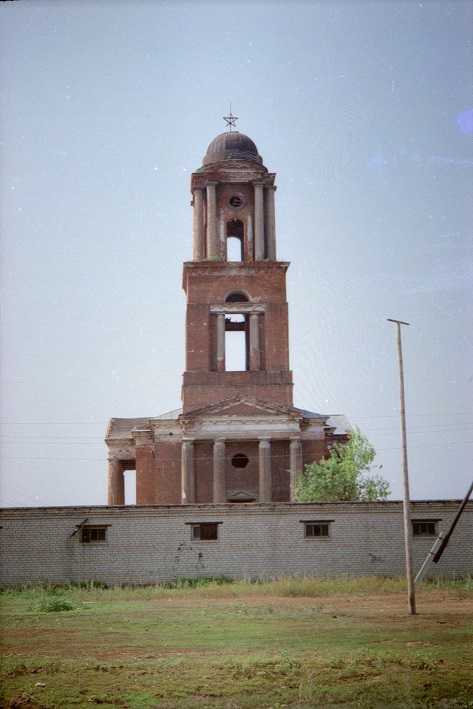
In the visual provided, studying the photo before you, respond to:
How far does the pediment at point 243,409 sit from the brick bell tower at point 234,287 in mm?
1048

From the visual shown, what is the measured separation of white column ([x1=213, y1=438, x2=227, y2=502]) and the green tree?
339 cm

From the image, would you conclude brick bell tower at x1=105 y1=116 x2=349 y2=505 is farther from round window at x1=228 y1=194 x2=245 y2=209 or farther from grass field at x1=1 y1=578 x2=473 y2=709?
grass field at x1=1 y1=578 x2=473 y2=709

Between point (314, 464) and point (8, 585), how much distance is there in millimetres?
15999

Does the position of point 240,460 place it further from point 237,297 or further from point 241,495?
point 237,297

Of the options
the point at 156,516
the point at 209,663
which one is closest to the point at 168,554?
the point at 156,516

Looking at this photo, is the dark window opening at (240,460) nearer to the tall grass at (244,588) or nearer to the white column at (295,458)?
the white column at (295,458)

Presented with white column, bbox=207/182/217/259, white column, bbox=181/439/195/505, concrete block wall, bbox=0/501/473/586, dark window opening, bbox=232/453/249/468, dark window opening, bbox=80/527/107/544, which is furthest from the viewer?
white column, bbox=207/182/217/259

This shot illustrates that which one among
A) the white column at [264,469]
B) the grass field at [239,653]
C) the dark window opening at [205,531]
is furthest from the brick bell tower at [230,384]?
the grass field at [239,653]

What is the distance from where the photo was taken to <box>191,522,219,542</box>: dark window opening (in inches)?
1150

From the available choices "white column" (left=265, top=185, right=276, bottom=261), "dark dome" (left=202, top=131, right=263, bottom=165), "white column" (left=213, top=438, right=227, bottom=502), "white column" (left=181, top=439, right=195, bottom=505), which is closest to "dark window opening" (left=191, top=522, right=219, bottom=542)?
"white column" (left=213, top=438, right=227, bottom=502)

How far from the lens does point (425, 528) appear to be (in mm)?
29750

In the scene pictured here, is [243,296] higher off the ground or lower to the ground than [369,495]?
higher

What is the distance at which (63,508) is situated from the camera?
2900 cm

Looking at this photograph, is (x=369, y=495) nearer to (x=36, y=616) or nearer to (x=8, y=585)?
(x=8, y=585)
